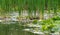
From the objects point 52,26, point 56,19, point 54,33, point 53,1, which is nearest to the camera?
point 53,1

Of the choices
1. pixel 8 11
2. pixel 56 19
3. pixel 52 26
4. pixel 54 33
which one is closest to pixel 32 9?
pixel 8 11

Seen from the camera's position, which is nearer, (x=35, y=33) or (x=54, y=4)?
(x=54, y=4)

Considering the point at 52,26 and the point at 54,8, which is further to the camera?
the point at 52,26

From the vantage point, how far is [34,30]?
8.81 m

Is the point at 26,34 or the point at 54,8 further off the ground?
the point at 54,8

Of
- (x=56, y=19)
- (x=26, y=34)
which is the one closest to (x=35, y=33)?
(x=26, y=34)

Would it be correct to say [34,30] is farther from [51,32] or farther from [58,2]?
[58,2]

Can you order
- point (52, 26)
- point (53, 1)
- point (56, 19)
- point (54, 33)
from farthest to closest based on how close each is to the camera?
point (56, 19) < point (52, 26) < point (54, 33) < point (53, 1)

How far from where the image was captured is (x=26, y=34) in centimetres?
814

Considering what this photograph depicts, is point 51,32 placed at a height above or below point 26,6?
below

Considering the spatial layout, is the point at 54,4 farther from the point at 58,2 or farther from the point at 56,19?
the point at 56,19

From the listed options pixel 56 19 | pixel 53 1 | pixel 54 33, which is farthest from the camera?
pixel 56 19

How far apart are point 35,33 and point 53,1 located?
7376 millimetres

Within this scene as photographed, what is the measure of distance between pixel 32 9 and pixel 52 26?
7.70 m
